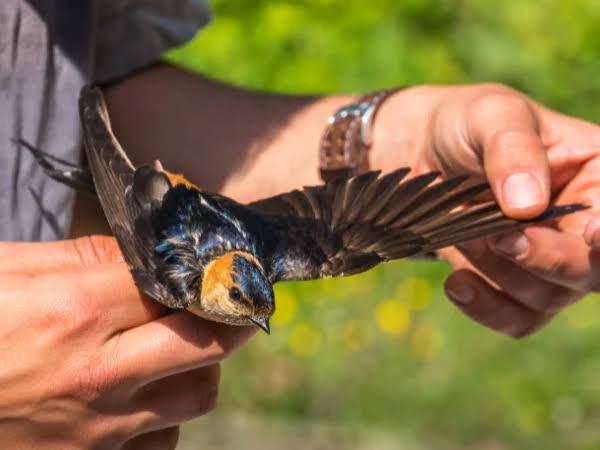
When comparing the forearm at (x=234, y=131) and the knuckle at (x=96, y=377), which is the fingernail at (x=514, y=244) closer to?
the forearm at (x=234, y=131)

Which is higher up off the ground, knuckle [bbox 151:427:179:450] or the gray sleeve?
the gray sleeve

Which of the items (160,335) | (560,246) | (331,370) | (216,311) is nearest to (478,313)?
(560,246)

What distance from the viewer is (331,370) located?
390cm

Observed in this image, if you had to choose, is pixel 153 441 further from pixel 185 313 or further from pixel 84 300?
pixel 84 300

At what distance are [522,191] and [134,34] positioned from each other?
841mm

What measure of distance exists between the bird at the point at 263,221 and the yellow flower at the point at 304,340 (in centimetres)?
176

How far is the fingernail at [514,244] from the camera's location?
7.08 ft

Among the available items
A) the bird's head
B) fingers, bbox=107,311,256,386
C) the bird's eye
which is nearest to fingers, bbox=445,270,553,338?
the bird's head

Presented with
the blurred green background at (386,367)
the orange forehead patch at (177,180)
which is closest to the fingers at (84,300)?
the orange forehead patch at (177,180)

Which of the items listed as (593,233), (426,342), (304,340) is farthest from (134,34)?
(426,342)

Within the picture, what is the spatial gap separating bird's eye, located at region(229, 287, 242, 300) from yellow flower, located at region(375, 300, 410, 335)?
2047mm

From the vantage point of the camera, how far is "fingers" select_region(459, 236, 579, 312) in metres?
2.38

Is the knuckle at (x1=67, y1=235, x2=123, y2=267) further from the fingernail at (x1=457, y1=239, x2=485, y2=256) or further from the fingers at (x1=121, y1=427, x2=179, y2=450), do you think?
the fingernail at (x1=457, y1=239, x2=485, y2=256)

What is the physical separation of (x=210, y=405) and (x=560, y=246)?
70 cm
